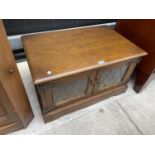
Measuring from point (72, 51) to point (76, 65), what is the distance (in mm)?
139

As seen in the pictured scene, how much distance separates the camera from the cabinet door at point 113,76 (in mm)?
984

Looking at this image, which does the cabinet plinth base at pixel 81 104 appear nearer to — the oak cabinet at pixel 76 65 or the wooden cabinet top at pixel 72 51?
the oak cabinet at pixel 76 65

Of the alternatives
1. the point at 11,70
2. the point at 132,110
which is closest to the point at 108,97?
the point at 132,110

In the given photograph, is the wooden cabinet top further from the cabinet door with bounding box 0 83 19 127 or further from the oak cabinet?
the cabinet door with bounding box 0 83 19 127

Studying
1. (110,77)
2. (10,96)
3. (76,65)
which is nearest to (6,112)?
(10,96)

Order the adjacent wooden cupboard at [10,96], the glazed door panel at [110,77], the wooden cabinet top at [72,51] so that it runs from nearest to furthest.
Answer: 1. the adjacent wooden cupboard at [10,96]
2. the wooden cabinet top at [72,51]
3. the glazed door panel at [110,77]

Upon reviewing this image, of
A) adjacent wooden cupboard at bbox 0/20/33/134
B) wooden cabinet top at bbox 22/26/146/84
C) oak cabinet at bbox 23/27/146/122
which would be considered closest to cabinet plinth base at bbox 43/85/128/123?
oak cabinet at bbox 23/27/146/122

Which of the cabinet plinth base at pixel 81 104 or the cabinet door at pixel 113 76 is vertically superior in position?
the cabinet door at pixel 113 76

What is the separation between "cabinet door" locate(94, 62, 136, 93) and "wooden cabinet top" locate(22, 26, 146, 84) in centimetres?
11

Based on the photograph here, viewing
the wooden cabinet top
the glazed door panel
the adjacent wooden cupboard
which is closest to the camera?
the adjacent wooden cupboard

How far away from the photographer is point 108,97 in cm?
126

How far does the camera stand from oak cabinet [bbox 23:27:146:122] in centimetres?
78

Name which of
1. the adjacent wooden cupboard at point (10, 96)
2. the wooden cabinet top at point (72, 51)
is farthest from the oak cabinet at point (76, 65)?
the adjacent wooden cupboard at point (10, 96)
